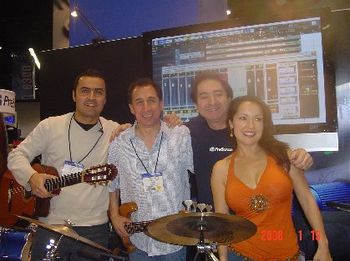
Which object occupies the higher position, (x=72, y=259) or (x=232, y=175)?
(x=232, y=175)

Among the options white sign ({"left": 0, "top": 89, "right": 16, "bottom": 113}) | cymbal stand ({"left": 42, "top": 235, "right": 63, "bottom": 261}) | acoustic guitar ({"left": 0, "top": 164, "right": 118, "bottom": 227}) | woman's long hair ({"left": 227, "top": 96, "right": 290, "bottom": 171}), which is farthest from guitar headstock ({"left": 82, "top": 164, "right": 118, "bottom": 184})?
white sign ({"left": 0, "top": 89, "right": 16, "bottom": 113})

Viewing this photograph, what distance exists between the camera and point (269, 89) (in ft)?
10.9

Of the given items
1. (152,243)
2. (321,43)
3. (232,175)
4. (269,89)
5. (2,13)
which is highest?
(2,13)

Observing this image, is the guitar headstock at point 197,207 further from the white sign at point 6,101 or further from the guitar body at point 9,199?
the white sign at point 6,101

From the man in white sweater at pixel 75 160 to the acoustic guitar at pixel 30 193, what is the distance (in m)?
0.07

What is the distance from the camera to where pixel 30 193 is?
3.67 metres

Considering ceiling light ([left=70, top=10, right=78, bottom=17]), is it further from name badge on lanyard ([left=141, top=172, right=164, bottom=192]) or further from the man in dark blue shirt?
name badge on lanyard ([left=141, top=172, right=164, bottom=192])

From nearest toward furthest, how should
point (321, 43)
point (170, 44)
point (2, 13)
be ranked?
1. point (321, 43)
2. point (170, 44)
3. point (2, 13)

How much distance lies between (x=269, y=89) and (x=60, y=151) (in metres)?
1.87

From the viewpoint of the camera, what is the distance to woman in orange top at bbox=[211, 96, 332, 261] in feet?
8.06

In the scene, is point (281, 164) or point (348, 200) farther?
point (348, 200)

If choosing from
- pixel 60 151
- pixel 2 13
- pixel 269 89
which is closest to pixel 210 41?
pixel 269 89

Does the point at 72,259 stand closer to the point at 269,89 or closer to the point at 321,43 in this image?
the point at 269,89

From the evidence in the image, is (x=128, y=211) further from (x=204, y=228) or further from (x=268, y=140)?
(x=268, y=140)
